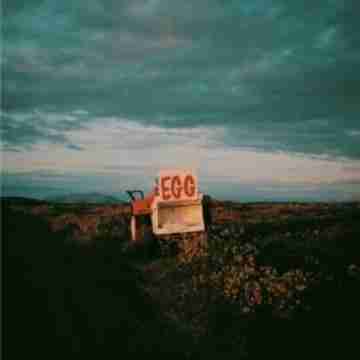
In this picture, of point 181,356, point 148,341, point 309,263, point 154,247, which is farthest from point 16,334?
point 154,247

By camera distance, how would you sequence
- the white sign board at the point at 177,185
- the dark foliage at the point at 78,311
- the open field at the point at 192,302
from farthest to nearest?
the white sign board at the point at 177,185, the open field at the point at 192,302, the dark foliage at the point at 78,311

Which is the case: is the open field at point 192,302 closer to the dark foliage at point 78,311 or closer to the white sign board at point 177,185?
the dark foliage at point 78,311

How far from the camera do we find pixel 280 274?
33.0 ft

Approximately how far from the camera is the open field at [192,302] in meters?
6.89

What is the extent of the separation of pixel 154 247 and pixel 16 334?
306 inches

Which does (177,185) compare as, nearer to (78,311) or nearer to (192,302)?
(192,302)

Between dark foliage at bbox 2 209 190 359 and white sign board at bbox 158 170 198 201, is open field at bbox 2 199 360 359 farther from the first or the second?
white sign board at bbox 158 170 198 201

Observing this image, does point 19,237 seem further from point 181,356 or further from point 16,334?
point 181,356

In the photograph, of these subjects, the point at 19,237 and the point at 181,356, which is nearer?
the point at 181,356

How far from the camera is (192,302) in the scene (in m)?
9.27

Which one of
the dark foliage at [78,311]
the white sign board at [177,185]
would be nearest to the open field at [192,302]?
the dark foliage at [78,311]

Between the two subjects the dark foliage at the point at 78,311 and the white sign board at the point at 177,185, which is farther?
the white sign board at the point at 177,185

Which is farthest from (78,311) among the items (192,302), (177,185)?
(177,185)

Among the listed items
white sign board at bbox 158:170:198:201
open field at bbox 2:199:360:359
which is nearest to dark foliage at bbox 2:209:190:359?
open field at bbox 2:199:360:359
